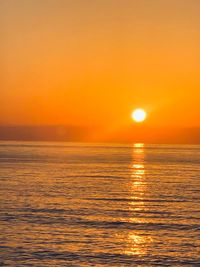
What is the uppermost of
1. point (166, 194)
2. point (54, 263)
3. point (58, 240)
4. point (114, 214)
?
point (166, 194)

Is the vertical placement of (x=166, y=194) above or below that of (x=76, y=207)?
above

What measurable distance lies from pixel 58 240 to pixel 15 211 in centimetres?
1665

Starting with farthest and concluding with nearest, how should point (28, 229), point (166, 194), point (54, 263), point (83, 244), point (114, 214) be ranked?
1. point (166, 194)
2. point (114, 214)
3. point (28, 229)
4. point (83, 244)
5. point (54, 263)

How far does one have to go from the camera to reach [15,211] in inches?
2318

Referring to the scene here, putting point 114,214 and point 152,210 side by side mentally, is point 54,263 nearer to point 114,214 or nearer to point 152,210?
point 114,214

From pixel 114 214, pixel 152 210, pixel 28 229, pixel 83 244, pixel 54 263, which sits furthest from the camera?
pixel 152 210

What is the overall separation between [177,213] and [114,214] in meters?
7.56

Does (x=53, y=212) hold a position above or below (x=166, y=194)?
below

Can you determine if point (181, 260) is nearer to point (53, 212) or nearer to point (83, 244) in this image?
point (83, 244)

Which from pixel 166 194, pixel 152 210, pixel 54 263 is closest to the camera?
pixel 54 263

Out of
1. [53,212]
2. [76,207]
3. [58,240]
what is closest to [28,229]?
[58,240]

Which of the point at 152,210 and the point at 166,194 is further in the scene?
the point at 166,194

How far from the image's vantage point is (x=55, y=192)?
81438mm

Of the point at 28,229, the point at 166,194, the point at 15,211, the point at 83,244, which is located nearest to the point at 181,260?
the point at 83,244
